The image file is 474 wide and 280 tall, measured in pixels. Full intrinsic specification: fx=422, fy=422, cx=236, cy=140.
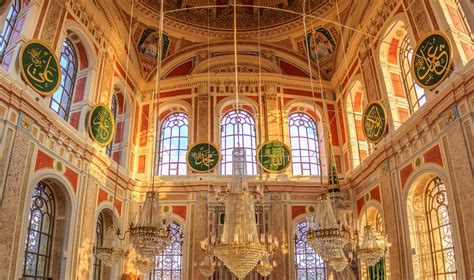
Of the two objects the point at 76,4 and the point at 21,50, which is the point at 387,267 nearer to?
the point at 21,50

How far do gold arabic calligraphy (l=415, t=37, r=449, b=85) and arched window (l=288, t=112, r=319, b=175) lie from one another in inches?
226

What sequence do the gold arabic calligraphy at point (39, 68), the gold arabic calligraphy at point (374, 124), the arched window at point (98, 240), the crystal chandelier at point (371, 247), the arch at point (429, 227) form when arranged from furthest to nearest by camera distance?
1. the arched window at point (98, 240)
2. the gold arabic calligraphy at point (374, 124)
3. the arch at point (429, 227)
4. the gold arabic calligraphy at point (39, 68)
5. the crystal chandelier at point (371, 247)

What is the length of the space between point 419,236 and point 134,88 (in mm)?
10195

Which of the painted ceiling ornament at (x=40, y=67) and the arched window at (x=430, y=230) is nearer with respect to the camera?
the painted ceiling ornament at (x=40, y=67)

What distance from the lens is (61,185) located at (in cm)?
993

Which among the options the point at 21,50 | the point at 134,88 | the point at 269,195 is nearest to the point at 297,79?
the point at 269,195

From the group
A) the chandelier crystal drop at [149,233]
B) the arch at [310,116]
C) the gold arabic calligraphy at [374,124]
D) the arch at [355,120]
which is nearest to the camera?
the chandelier crystal drop at [149,233]

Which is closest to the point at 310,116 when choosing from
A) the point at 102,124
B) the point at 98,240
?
the point at 102,124

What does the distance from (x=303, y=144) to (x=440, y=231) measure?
6228 mm

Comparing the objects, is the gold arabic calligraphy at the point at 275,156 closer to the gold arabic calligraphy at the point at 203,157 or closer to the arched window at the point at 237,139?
the arched window at the point at 237,139

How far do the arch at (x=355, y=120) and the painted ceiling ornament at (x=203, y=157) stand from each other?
4.40 m

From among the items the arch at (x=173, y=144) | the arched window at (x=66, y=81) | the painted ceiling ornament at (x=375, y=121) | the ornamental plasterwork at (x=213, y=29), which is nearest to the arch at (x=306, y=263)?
the painted ceiling ornament at (x=375, y=121)

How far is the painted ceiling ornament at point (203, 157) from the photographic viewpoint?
13812mm

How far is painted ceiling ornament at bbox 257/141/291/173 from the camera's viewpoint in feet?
45.4
